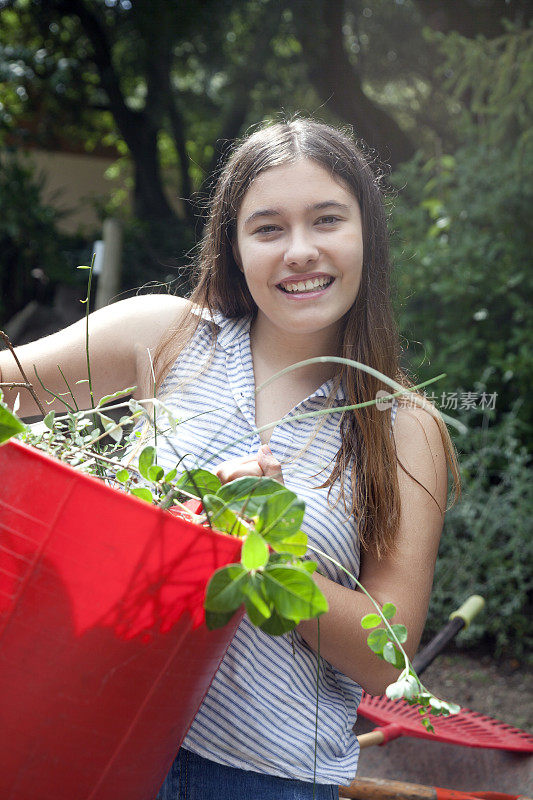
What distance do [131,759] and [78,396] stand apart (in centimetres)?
91

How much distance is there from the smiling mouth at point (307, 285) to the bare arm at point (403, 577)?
0.26 meters

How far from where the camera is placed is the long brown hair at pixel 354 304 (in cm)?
130

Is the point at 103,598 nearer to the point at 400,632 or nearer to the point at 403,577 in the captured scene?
the point at 400,632

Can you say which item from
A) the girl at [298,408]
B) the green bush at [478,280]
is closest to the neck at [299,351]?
the girl at [298,408]

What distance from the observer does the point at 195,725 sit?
48.5 inches

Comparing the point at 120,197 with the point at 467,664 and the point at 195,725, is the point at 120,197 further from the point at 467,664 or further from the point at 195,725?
the point at 195,725

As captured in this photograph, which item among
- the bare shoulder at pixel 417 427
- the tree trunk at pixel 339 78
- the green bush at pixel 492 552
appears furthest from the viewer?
the tree trunk at pixel 339 78

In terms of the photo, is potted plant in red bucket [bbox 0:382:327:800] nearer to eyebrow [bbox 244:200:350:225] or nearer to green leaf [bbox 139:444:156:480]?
green leaf [bbox 139:444:156:480]

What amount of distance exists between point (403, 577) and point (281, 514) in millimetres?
689

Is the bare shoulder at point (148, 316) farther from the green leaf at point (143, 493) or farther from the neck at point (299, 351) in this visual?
the green leaf at point (143, 493)

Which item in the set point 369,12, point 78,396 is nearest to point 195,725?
point 78,396

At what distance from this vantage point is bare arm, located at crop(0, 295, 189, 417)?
1.44 meters

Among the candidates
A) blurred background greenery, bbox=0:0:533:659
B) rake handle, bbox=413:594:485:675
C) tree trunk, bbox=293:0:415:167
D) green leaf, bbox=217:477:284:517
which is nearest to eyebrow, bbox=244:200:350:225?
blurred background greenery, bbox=0:0:533:659

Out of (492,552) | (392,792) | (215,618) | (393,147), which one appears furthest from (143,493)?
(393,147)
